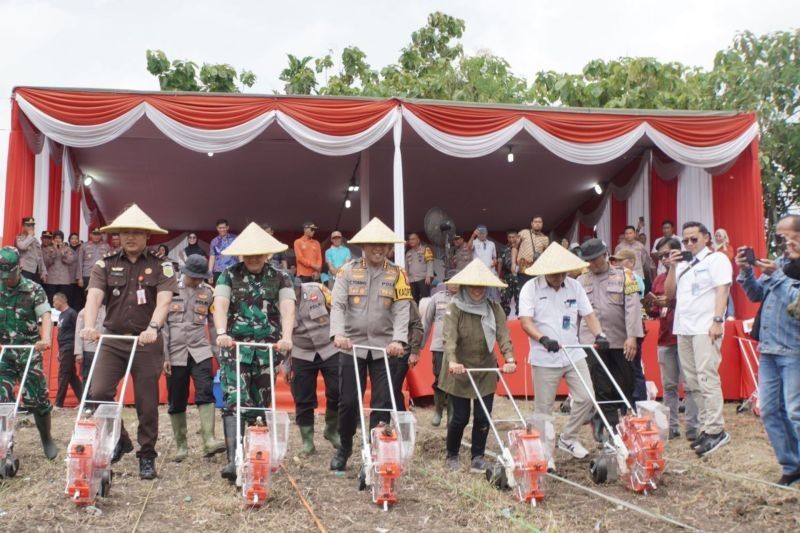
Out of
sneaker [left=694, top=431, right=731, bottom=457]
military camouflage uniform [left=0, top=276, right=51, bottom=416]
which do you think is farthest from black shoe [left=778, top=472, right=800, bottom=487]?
military camouflage uniform [left=0, top=276, right=51, bottom=416]

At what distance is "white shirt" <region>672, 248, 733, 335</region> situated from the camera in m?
6.57

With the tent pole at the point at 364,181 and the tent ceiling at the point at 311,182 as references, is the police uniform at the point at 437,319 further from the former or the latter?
the tent pole at the point at 364,181

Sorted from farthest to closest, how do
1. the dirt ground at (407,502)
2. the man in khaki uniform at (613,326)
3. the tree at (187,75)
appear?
the tree at (187,75)
the man in khaki uniform at (613,326)
the dirt ground at (407,502)

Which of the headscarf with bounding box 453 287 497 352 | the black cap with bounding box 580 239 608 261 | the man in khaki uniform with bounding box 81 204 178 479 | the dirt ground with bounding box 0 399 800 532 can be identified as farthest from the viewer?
the black cap with bounding box 580 239 608 261

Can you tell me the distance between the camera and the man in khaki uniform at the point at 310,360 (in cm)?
661

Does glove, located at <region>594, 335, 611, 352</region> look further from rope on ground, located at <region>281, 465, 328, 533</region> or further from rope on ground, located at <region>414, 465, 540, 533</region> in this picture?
rope on ground, located at <region>281, 465, 328, 533</region>

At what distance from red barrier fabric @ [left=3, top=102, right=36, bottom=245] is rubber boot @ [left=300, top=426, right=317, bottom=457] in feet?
19.4

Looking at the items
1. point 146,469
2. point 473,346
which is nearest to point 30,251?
point 146,469

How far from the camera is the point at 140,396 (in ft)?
18.4

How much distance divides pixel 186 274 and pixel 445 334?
2.41 meters

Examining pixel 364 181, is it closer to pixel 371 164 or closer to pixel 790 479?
pixel 371 164

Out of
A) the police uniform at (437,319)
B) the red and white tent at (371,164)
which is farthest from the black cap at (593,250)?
the red and white tent at (371,164)

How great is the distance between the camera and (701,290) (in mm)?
6633

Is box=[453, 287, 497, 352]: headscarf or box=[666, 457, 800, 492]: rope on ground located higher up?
box=[453, 287, 497, 352]: headscarf
